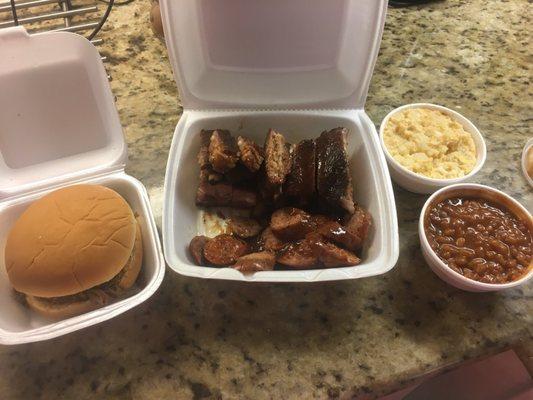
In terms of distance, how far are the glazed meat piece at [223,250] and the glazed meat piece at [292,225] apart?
0.37 feet

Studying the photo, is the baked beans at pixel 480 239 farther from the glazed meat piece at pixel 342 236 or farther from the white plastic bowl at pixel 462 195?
the glazed meat piece at pixel 342 236

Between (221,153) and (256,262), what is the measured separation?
1.18 ft

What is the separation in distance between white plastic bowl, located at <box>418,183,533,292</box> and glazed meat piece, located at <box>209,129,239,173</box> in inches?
22.9

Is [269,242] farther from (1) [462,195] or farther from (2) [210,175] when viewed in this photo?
(1) [462,195]

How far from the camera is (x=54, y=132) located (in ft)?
4.18

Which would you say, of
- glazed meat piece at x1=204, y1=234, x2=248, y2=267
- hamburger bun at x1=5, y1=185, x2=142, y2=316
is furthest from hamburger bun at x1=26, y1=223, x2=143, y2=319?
glazed meat piece at x1=204, y1=234, x2=248, y2=267

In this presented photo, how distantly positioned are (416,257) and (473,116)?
78cm

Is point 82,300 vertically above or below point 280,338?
above

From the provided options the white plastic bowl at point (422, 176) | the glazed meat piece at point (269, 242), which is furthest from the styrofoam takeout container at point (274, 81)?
the glazed meat piece at point (269, 242)

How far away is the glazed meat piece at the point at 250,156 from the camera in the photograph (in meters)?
1.23

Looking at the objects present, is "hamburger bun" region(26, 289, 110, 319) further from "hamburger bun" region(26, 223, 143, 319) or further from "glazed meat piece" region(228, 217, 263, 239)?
"glazed meat piece" region(228, 217, 263, 239)

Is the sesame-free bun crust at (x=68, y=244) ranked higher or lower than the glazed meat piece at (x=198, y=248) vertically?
higher

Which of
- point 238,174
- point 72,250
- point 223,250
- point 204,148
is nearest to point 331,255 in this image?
point 223,250

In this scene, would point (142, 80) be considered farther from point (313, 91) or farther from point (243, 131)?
point (313, 91)
